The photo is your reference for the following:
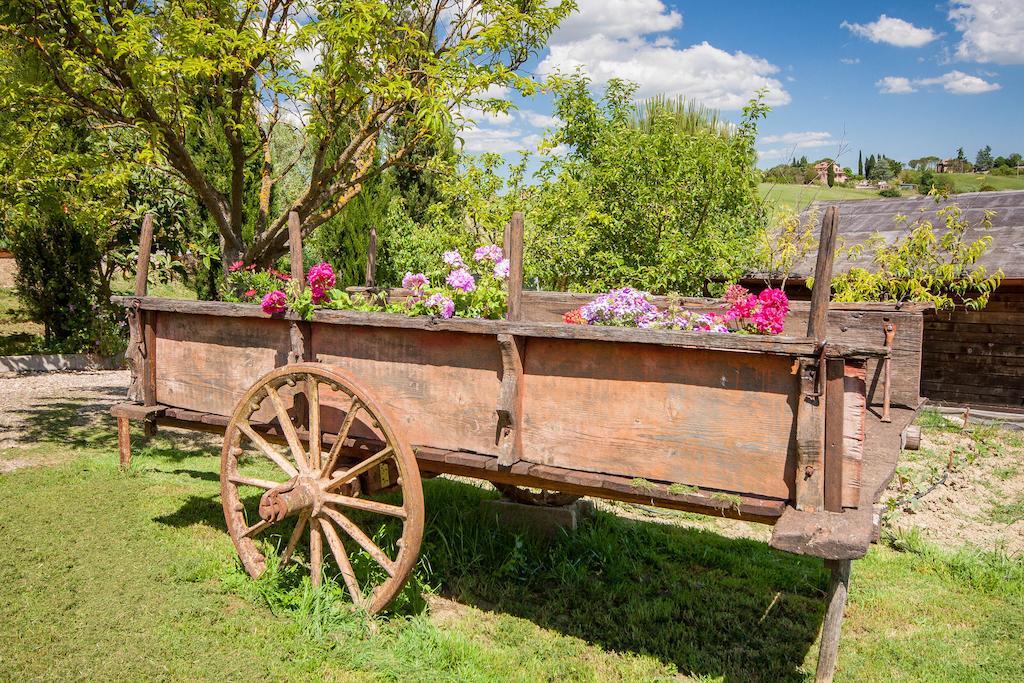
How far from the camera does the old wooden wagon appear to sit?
7.55ft

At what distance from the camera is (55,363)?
10.7m

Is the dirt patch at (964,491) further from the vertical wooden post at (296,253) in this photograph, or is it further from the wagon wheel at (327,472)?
the vertical wooden post at (296,253)

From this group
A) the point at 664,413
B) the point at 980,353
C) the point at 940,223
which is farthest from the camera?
the point at 940,223

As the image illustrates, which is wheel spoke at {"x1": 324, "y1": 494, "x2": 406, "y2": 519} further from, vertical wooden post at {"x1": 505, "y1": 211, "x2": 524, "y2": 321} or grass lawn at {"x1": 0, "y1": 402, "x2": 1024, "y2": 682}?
vertical wooden post at {"x1": 505, "y1": 211, "x2": 524, "y2": 321}

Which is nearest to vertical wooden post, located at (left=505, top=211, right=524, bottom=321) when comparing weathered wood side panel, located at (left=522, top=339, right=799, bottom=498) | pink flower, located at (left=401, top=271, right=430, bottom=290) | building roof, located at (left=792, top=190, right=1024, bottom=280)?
weathered wood side panel, located at (left=522, top=339, right=799, bottom=498)

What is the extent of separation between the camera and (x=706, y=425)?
2.49m

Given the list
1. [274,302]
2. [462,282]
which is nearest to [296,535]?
[274,302]

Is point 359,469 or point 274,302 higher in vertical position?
point 274,302

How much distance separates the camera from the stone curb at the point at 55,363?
10.3 metres

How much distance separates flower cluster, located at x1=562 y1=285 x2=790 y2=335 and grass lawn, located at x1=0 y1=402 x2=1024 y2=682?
5.17 ft

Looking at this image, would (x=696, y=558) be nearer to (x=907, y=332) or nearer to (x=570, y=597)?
(x=570, y=597)

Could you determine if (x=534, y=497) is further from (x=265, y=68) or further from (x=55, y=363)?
(x=55, y=363)

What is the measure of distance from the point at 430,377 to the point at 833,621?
1804mm

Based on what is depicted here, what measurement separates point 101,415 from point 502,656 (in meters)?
6.42
